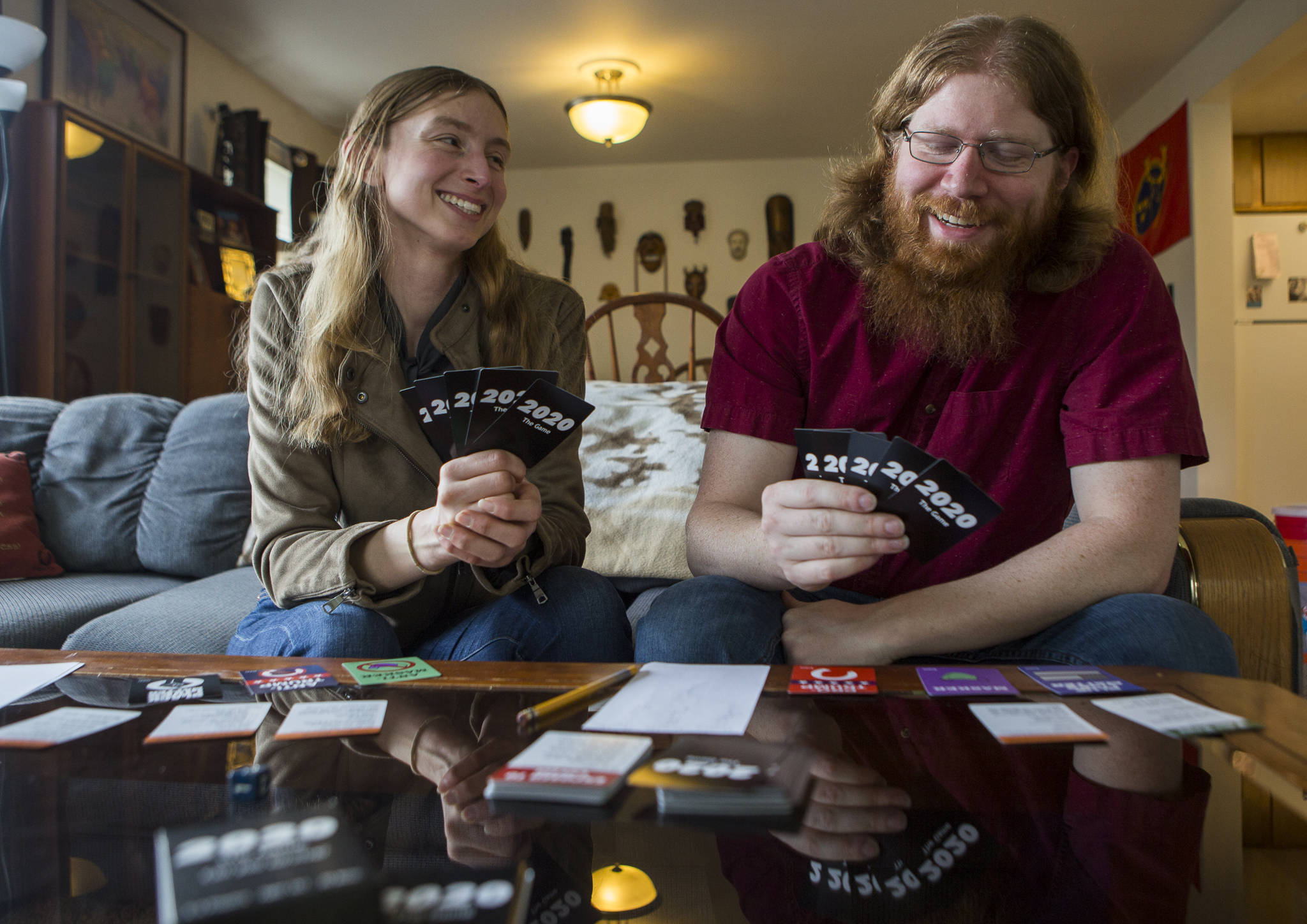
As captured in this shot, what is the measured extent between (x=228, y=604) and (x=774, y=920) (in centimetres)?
167

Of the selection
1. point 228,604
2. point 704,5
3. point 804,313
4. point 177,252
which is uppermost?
point 704,5

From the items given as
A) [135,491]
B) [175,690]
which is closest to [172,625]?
[135,491]

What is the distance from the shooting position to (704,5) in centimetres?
426

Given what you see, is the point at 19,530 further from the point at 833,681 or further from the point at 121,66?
the point at 121,66

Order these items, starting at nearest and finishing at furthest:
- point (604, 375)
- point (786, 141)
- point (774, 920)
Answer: point (774, 920) < point (786, 141) < point (604, 375)

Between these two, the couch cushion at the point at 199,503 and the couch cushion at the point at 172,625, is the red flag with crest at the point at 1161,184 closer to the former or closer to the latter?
the couch cushion at the point at 199,503

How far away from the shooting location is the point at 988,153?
3.92ft

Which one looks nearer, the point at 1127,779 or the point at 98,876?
the point at 98,876

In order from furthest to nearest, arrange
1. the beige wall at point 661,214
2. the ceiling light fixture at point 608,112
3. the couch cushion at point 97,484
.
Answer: the beige wall at point 661,214 < the ceiling light fixture at point 608,112 < the couch cushion at point 97,484

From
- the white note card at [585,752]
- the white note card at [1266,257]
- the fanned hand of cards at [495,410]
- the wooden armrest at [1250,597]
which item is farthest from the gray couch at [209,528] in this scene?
the white note card at [1266,257]

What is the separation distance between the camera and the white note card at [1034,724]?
0.69m

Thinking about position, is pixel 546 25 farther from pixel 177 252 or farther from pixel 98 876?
pixel 98 876

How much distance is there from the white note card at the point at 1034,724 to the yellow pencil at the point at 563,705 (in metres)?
0.33

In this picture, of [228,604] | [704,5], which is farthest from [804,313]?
[704,5]
